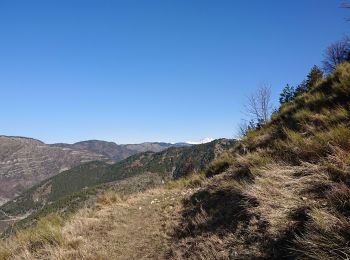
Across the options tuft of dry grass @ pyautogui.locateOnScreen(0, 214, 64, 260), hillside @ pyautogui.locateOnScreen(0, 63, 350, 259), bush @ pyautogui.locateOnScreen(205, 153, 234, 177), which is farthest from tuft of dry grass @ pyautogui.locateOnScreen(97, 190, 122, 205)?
bush @ pyautogui.locateOnScreen(205, 153, 234, 177)

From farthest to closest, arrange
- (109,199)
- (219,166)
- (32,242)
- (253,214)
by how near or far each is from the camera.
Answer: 1. (219,166)
2. (109,199)
3. (32,242)
4. (253,214)

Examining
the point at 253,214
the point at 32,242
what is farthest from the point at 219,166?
the point at 253,214

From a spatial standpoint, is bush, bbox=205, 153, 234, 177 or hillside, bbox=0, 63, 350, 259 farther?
bush, bbox=205, 153, 234, 177

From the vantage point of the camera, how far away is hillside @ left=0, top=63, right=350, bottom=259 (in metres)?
5.52

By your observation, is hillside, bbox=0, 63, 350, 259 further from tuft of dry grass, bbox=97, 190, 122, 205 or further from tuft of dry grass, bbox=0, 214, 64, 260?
tuft of dry grass, bbox=97, 190, 122, 205

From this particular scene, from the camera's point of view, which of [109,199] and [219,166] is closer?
[109,199]

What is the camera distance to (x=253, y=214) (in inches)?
264

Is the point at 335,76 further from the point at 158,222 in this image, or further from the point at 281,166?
the point at 158,222

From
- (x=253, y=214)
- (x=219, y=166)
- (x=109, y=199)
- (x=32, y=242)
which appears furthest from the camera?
(x=219, y=166)

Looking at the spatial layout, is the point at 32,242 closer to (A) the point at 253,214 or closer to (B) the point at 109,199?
(B) the point at 109,199

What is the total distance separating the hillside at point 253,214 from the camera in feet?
18.1

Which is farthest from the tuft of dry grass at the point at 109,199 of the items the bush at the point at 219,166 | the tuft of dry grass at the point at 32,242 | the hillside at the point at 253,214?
the bush at the point at 219,166

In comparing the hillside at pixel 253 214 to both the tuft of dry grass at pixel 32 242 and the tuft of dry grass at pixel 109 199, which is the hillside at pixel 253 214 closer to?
Answer: the tuft of dry grass at pixel 32 242

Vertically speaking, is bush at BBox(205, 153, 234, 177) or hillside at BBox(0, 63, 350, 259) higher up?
bush at BBox(205, 153, 234, 177)
